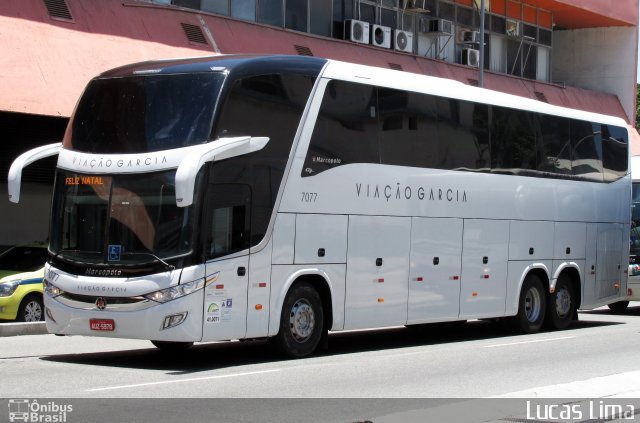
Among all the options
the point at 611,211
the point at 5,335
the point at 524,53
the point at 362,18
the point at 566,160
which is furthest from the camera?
the point at 524,53

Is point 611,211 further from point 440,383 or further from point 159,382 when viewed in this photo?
point 159,382

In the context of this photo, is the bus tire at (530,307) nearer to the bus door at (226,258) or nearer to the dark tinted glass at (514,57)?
the bus door at (226,258)

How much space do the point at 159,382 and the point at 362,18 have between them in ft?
76.1

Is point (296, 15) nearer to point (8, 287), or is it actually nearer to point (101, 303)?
point (8, 287)

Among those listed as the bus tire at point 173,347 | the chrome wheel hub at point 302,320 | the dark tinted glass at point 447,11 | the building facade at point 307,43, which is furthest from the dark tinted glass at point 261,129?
the dark tinted glass at point 447,11

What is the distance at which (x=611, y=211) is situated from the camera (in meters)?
22.6

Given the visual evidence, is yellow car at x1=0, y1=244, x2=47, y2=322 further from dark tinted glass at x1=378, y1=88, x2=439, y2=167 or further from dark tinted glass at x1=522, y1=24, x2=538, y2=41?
dark tinted glass at x1=522, y1=24, x2=538, y2=41

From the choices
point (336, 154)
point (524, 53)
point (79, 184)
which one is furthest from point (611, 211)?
point (524, 53)

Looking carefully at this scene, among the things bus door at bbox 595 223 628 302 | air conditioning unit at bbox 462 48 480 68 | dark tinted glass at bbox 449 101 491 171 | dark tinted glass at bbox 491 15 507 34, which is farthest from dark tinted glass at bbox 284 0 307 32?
dark tinted glass at bbox 449 101 491 171

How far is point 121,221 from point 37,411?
4.01 metres

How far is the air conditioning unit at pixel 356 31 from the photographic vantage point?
105ft

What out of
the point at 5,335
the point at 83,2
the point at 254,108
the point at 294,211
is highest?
the point at 83,2

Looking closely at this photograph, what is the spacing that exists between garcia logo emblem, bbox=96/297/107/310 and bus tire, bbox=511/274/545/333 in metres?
8.93

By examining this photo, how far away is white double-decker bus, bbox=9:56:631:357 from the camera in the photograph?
13312 mm
